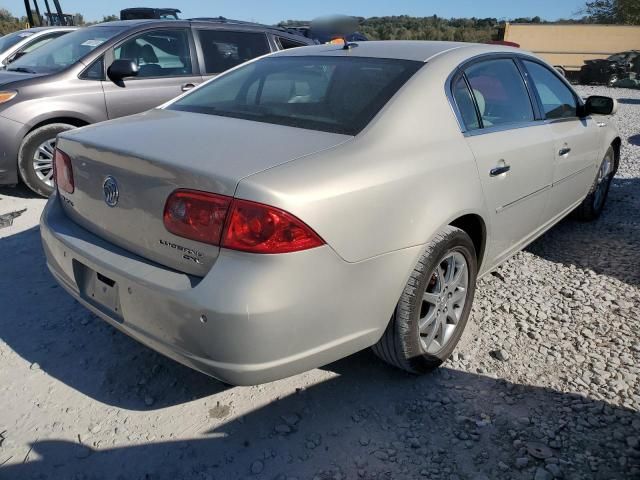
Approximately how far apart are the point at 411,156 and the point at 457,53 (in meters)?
0.95

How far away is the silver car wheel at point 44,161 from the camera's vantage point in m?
4.98

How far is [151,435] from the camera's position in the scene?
2191mm

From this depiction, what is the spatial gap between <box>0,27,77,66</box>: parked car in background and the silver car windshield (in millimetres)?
3082

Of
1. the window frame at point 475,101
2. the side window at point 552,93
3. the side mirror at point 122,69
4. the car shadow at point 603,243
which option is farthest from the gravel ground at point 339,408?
the side mirror at point 122,69

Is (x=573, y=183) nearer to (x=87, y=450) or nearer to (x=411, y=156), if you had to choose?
(x=411, y=156)

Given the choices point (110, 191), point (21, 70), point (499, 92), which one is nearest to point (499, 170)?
point (499, 92)

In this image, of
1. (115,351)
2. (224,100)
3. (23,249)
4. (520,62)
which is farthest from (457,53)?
(23,249)

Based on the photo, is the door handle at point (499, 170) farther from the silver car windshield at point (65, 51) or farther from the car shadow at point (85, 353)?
the silver car windshield at point (65, 51)

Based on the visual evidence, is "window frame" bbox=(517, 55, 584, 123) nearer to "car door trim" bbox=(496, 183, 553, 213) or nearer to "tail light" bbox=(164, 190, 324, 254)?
"car door trim" bbox=(496, 183, 553, 213)

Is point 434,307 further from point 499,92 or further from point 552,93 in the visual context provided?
point 552,93

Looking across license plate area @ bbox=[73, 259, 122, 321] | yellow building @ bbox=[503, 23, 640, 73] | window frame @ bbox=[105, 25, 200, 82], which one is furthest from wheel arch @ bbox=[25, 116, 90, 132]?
yellow building @ bbox=[503, 23, 640, 73]

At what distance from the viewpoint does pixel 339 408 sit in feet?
7.77

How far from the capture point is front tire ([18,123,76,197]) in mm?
4910

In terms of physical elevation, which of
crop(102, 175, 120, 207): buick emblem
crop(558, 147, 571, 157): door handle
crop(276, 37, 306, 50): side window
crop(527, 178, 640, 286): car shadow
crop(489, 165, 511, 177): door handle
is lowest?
crop(527, 178, 640, 286): car shadow
